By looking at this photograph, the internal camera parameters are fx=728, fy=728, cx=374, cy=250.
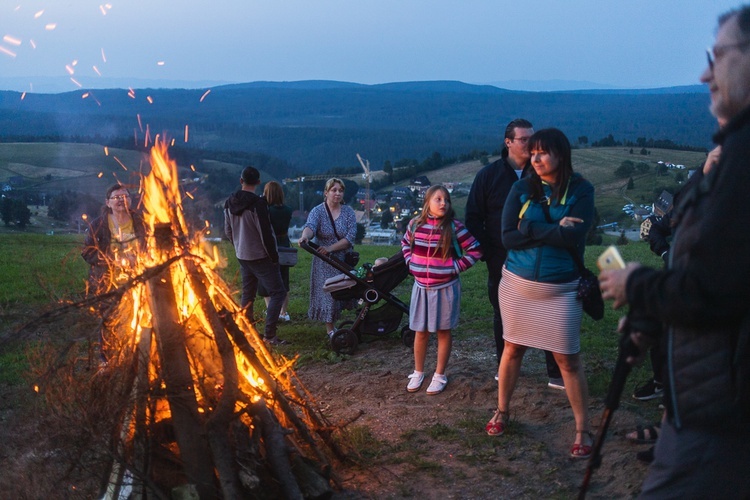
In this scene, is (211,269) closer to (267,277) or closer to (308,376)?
(308,376)

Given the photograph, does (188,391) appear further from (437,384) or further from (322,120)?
(322,120)

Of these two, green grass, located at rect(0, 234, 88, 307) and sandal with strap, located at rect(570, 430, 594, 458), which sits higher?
sandal with strap, located at rect(570, 430, 594, 458)

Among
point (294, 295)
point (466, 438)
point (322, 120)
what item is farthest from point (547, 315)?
point (322, 120)

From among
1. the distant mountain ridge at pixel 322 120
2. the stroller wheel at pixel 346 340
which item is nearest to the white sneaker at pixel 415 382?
the stroller wheel at pixel 346 340

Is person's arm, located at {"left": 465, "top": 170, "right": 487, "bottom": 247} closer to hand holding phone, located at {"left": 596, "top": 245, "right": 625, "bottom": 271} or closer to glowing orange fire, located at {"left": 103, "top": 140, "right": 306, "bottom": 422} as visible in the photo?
glowing orange fire, located at {"left": 103, "top": 140, "right": 306, "bottom": 422}

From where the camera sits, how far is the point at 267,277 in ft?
26.8

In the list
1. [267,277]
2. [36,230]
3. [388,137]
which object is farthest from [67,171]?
[388,137]

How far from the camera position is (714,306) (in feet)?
7.51

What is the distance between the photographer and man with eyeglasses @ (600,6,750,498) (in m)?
2.26

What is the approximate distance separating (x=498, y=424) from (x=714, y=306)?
3.30 meters

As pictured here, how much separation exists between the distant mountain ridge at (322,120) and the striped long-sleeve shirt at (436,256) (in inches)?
97.3

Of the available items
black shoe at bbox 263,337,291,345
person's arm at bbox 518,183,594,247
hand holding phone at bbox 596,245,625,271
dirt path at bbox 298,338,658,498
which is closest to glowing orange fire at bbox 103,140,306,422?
dirt path at bbox 298,338,658,498

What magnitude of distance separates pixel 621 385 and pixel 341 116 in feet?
554

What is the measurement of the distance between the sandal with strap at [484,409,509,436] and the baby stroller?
243 cm
